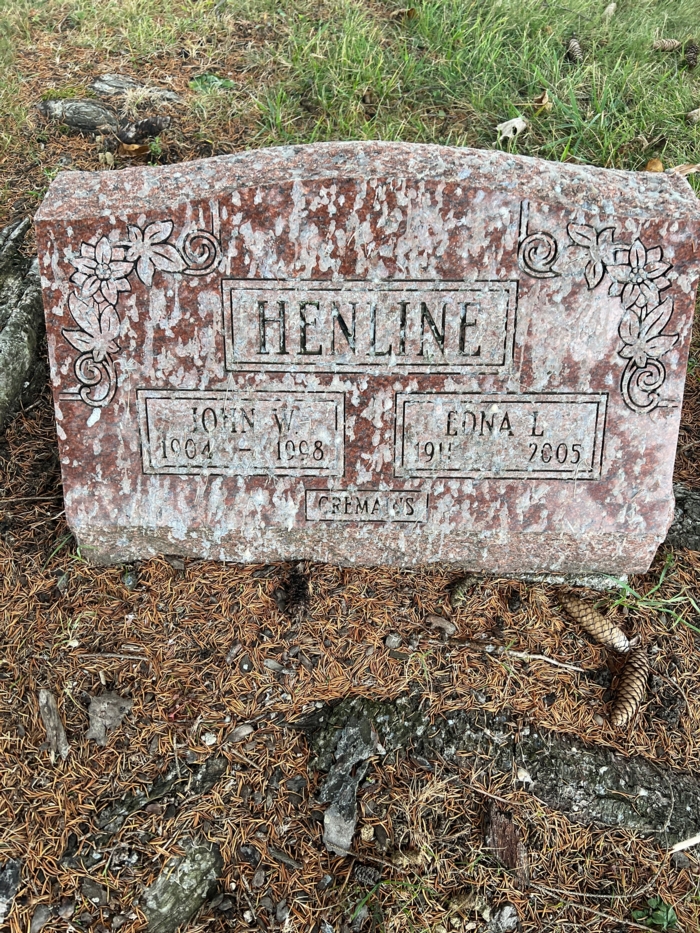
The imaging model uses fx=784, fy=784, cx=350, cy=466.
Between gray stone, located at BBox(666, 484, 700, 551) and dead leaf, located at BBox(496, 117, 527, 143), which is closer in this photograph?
gray stone, located at BBox(666, 484, 700, 551)

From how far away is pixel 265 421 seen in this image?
9.27 feet

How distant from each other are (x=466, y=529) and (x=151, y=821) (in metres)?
1.45

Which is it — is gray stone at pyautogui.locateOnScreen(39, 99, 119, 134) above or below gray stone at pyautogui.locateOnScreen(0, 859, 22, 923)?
above

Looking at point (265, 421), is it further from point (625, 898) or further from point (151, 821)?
point (625, 898)

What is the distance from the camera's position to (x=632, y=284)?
267 centimetres

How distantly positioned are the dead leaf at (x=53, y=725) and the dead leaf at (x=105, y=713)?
82 mm

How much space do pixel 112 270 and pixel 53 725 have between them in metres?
1.53

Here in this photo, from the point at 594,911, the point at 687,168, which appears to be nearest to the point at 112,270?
the point at 594,911

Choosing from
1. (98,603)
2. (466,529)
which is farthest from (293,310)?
(98,603)

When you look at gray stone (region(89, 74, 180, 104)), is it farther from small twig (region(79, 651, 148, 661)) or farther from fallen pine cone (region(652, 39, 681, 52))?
small twig (region(79, 651, 148, 661))

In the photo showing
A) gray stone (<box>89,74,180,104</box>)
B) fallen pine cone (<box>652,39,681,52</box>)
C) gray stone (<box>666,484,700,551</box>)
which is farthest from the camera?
fallen pine cone (<box>652,39,681,52</box>)

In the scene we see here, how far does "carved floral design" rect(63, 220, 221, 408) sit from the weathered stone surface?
147 centimetres

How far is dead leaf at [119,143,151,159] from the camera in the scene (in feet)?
13.3

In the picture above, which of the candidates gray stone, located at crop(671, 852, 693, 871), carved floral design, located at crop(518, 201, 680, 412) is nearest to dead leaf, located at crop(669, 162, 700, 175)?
carved floral design, located at crop(518, 201, 680, 412)
